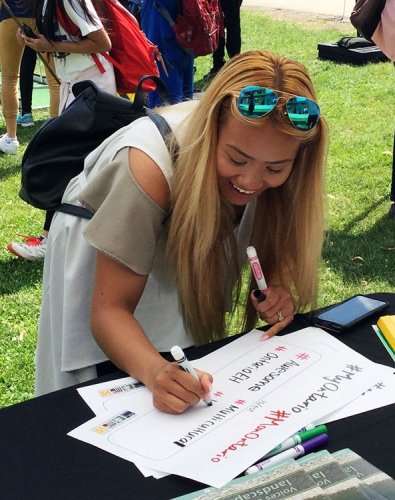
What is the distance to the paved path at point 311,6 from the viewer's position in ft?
36.4

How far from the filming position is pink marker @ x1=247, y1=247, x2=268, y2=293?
1.47m

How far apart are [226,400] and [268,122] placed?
55cm

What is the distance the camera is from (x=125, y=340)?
53.3 inches

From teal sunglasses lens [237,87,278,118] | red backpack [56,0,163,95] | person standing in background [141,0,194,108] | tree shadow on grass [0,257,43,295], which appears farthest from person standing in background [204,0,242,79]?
teal sunglasses lens [237,87,278,118]

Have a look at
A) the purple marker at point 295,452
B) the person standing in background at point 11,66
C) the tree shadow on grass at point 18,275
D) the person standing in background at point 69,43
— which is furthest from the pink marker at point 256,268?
the person standing in background at point 11,66

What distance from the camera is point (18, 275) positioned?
3.44 metres

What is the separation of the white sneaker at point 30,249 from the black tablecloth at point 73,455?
2431mm

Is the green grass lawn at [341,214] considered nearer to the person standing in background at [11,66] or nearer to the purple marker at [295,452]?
the person standing in background at [11,66]

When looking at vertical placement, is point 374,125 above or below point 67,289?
below

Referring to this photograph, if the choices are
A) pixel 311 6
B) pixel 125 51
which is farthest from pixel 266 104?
Answer: pixel 311 6

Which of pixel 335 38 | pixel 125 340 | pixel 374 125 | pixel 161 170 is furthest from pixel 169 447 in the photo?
pixel 335 38

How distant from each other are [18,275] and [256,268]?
2201mm

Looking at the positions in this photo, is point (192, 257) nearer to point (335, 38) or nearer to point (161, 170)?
point (161, 170)

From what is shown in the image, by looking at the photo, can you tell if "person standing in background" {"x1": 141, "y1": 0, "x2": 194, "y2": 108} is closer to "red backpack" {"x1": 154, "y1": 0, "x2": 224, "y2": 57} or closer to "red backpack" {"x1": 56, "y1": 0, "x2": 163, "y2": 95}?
"red backpack" {"x1": 154, "y1": 0, "x2": 224, "y2": 57}
